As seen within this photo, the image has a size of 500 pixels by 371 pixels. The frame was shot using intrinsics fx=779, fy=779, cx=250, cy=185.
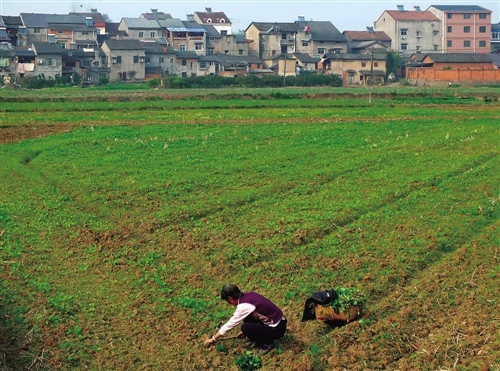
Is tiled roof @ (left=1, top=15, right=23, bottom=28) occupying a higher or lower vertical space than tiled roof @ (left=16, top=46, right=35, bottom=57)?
higher

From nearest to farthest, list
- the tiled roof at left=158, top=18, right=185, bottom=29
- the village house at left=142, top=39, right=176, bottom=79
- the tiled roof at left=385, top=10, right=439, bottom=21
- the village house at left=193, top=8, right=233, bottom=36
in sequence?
the village house at left=142, top=39, right=176, bottom=79
the tiled roof at left=385, top=10, right=439, bottom=21
the tiled roof at left=158, top=18, right=185, bottom=29
the village house at left=193, top=8, right=233, bottom=36

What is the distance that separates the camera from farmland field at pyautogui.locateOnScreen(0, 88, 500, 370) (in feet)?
39.6

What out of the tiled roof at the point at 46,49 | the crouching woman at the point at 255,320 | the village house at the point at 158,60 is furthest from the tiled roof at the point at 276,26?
the crouching woman at the point at 255,320

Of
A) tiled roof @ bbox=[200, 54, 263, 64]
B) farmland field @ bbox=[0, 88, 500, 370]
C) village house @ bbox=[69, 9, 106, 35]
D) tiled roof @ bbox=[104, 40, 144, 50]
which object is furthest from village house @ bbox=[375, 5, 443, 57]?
farmland field @ bbox=[0, 88, 500, 370]

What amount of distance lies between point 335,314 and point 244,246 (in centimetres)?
435

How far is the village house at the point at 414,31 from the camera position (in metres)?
133

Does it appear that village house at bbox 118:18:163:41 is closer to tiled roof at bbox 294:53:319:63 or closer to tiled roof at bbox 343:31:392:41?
tiled roof at bbox 294:53:319:63

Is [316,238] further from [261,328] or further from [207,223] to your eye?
[261,328]

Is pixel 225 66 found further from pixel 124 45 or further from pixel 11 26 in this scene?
pixel 11 26

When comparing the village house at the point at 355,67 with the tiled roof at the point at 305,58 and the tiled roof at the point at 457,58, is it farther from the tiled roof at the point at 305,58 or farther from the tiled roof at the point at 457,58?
the tiled roof at the point at 457,58

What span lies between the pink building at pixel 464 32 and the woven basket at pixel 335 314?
126 meters

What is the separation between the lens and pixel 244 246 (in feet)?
54.6

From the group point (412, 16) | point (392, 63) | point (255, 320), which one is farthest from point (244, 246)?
point (412, 16)

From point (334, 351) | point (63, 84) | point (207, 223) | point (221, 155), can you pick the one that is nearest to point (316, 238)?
point (207, 223)
